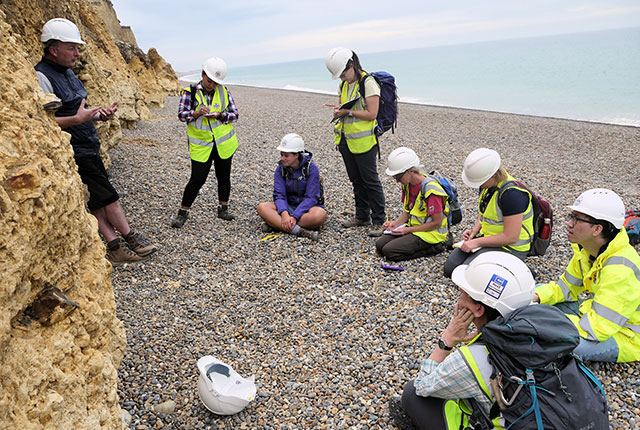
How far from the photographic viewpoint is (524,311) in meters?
2.15

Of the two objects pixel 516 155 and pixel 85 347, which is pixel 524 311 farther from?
pixel 516 155

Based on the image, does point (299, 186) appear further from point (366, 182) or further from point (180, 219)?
point (180, 219)

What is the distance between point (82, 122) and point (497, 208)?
423cm

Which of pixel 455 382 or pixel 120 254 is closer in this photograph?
pixel 455 382

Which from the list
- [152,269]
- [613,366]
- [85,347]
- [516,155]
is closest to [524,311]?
[613,366]

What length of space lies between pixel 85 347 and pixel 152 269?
2885mm

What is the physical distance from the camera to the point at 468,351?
2.28 meters

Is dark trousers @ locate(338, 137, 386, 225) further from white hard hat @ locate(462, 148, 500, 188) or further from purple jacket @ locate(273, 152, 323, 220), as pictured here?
white hard hat @ locate(462, 148, 500, 188)

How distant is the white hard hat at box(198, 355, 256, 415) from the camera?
2910mm

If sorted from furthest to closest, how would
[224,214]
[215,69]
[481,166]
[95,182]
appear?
[224,214]
[215,69]
[95,182]
[481,166]

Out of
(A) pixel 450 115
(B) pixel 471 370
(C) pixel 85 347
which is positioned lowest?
(A) pixel 450 115

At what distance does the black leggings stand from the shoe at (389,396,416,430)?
4.11 m

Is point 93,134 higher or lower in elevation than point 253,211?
higher

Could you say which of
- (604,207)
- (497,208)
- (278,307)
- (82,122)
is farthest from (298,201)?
(604,207)
